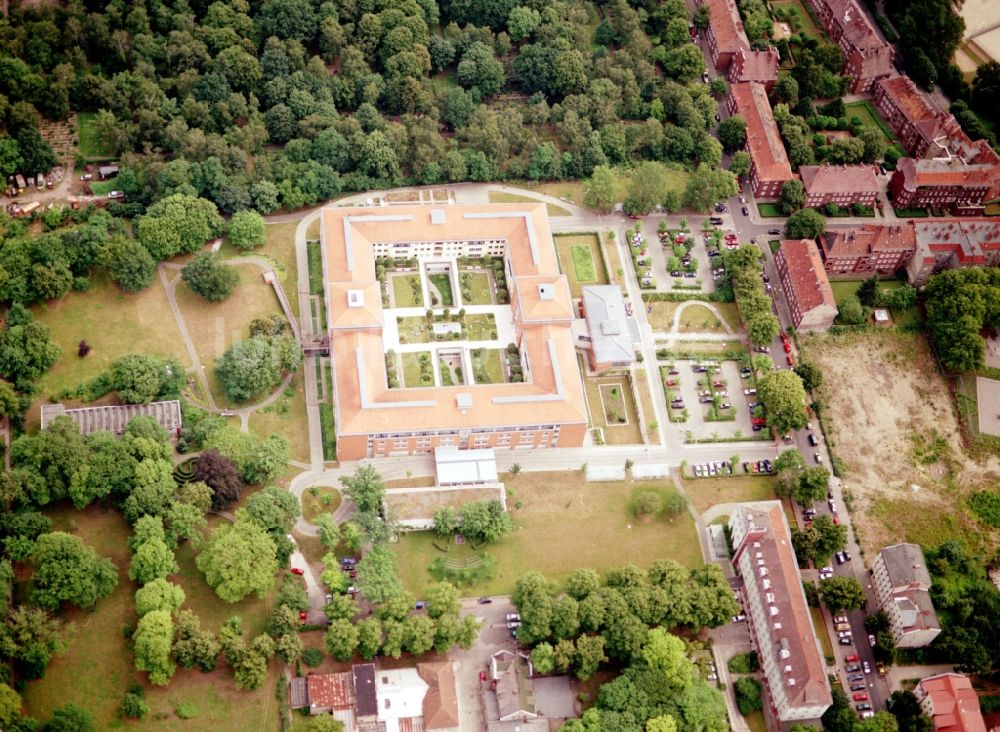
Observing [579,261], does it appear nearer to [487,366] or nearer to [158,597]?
[487,366]

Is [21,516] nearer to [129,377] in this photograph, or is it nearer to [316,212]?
[129,377]

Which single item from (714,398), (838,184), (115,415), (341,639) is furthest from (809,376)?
(115,415)

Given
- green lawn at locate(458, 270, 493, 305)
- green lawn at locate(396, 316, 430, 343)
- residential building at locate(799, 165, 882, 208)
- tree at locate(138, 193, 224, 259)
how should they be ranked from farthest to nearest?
residential building at locate(799, 165, 882, 208), green lawn at locate(458, 270, 493, 305), green lawn at locate(396, 316, 430, 343), tree at locate(138, 193, 224, 259)

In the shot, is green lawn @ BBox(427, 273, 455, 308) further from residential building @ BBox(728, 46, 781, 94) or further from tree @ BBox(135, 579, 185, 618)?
residential building @ BBox(728, 46, 781, 94)

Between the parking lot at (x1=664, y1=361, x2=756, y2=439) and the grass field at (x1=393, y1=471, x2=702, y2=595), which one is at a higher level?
the parking lot at (x1=664, y1=361, x2=756, y2=439)

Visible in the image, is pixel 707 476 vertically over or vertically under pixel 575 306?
under

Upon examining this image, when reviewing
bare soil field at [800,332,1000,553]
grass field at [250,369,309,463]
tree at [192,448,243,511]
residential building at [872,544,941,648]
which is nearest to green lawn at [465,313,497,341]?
grass field at [250,369,309,463]

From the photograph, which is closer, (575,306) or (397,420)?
(397,420)

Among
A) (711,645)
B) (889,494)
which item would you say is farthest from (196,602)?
(889,494)
